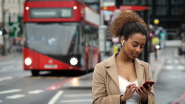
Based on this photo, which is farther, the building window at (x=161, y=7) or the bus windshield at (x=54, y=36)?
the building window at (x=161, y=7)

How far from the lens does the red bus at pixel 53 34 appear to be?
56.0 ft

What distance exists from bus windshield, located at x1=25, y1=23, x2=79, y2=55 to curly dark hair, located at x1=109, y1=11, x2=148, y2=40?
44.4ft

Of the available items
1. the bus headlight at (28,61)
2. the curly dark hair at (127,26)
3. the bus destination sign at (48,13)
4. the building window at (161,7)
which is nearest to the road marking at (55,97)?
the bus headlight at (28,61)

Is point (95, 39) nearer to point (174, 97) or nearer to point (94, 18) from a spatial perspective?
point (94, 18)

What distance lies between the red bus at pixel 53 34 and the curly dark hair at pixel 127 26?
1353 cm

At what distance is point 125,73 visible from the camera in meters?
3.39

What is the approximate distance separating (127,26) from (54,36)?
13.8 meters

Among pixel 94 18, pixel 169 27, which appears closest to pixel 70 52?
pixel 94 18

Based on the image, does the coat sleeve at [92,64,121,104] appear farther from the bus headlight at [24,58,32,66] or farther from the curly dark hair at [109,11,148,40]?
the bus headlight at [24,58,32,66]

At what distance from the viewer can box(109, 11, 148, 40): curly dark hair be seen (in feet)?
11.0

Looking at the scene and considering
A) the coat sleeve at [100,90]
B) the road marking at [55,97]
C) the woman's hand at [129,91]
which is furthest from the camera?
the road marking at [55,97]

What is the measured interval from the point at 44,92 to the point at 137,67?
9407mm

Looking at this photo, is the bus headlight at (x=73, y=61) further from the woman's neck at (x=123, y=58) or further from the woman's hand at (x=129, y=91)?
the woman's hand at (x=129, y=91)

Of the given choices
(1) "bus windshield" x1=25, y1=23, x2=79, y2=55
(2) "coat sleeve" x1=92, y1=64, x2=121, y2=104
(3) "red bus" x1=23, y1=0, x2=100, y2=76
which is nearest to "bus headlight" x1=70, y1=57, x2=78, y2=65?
(3) "red bus" x1=23, y1=0, x2=100, y2=76
